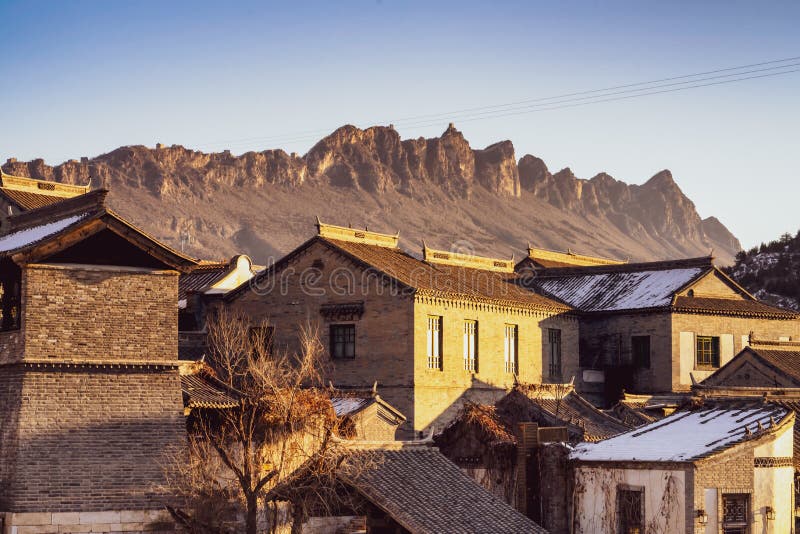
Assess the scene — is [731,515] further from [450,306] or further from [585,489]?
[450,306]

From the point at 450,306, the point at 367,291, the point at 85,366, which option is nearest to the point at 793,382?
the point at 450,306

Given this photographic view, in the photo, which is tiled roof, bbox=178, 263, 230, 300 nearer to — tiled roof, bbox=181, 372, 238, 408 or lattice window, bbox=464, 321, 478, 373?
lattice window, bbox=464, 321, 478, 373

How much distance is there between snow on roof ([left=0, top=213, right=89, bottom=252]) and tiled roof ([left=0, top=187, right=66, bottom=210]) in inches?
473

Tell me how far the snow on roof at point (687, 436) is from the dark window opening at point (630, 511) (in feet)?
2.69

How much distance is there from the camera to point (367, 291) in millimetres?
46062

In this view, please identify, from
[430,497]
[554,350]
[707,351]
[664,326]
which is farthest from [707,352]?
[430,497]

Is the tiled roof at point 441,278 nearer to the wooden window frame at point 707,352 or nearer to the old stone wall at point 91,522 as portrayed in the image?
the wooden window frame at point 707,352

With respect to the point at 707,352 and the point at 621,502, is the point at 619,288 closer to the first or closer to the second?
the point at 707,352

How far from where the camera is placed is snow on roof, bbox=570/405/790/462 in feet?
99.2

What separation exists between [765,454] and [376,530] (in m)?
9.77

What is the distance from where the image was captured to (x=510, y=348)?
163 ft

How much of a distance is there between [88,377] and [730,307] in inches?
1331

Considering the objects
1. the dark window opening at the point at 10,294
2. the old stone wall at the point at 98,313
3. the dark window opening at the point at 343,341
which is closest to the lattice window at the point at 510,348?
the dark window opening at the point at 343,341

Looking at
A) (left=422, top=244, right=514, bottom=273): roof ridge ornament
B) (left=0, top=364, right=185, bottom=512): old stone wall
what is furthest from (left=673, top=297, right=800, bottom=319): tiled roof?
(left=0, top=364, right=185, bottom=512): old stone wall
